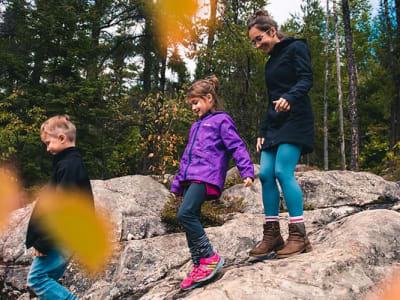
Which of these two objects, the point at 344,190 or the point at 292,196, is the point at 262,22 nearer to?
the point at 292,196

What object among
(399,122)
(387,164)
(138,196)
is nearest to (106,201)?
(138,196)

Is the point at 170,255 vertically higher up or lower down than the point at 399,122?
lower down

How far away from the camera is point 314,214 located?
4926mm

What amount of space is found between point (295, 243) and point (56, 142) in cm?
210

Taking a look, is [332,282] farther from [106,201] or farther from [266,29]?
[106,201]

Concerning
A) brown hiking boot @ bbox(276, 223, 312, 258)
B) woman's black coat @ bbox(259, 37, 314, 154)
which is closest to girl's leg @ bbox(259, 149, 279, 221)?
woman's black coat @ bbox(259, 37, 314, 154)

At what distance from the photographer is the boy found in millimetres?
2559

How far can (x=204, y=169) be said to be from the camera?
2.71m

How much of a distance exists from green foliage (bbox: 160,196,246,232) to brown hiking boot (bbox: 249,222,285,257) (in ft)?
6.76

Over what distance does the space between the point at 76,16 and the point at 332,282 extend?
10481 millimetres

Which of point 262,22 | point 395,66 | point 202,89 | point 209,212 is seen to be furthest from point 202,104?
point 395,66

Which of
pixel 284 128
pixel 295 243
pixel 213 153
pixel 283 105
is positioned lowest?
pixel 295 243

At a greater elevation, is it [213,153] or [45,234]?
[213,153]

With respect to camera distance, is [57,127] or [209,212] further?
[209,212]
